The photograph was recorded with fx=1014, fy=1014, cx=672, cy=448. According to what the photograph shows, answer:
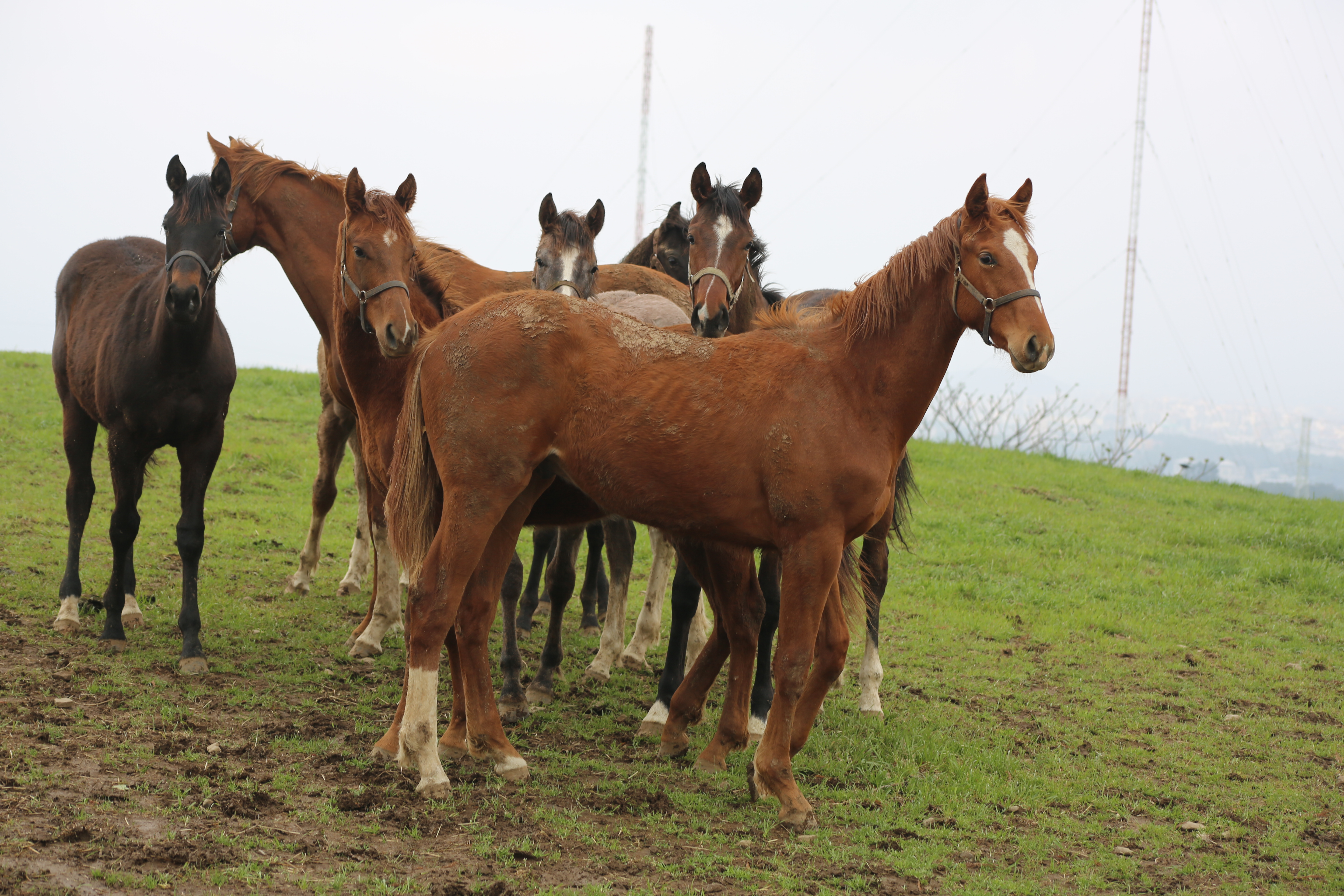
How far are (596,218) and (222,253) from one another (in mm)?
2351

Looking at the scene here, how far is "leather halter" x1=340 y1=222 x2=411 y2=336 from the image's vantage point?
481 cm

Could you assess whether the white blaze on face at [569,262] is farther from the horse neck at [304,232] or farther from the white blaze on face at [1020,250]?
the white blaze on face at [1020,250]

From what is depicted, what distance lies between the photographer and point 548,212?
22.0ft

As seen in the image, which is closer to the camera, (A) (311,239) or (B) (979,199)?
(B) (979,199)

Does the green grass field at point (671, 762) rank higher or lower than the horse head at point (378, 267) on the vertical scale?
lower

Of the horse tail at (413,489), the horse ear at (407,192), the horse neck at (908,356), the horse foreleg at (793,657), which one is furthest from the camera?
the horse ear at (407,192)

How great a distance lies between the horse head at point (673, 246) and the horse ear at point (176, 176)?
3.44m

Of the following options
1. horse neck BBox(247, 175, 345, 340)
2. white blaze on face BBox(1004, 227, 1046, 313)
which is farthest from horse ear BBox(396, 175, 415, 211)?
white blaze on face BBox(1004, 227, 1046, 313)

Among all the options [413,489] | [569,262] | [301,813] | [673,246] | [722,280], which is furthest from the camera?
[673,246]

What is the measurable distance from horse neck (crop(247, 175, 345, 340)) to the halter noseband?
136 inches

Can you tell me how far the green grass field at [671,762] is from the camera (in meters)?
3.59

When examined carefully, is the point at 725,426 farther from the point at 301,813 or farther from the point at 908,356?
the point at 301,813

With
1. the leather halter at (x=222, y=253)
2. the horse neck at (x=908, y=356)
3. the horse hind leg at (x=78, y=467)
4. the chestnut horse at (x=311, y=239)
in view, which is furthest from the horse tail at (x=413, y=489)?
the horse hind leg at (x=78, y=467)

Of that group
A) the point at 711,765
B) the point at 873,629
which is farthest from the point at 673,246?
the point at 711,765
